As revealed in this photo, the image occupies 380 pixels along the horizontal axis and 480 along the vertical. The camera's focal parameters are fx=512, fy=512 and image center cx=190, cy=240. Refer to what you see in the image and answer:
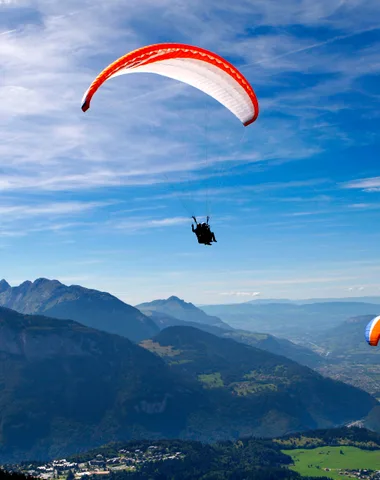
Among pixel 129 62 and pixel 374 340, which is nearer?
pixel 129 62

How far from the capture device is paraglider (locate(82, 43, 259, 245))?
33.0 metres

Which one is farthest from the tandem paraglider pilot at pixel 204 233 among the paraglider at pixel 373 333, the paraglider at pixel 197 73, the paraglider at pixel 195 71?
the paraglider at pixel 373 333

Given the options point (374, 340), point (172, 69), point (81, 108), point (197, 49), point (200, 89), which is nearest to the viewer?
point (81, 108)

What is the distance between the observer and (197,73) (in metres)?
42.0

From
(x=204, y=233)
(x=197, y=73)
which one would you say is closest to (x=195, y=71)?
(x=197, y=73)

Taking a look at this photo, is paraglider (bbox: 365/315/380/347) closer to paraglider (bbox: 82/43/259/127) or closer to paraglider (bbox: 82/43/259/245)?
paraglider (bbox: 82/43/259/245)

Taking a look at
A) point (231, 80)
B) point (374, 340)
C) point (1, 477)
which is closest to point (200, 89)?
point (231, 80)

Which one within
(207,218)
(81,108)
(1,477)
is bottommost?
(1,477)

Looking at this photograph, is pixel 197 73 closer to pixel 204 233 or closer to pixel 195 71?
pixel 195 71

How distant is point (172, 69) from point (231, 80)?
4.87m

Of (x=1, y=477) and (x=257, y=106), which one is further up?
(x=257, y=106)

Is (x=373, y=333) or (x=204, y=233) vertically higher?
(x=204, y=233)

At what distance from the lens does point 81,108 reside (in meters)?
30.8

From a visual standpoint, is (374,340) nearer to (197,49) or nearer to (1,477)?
(197,49)
